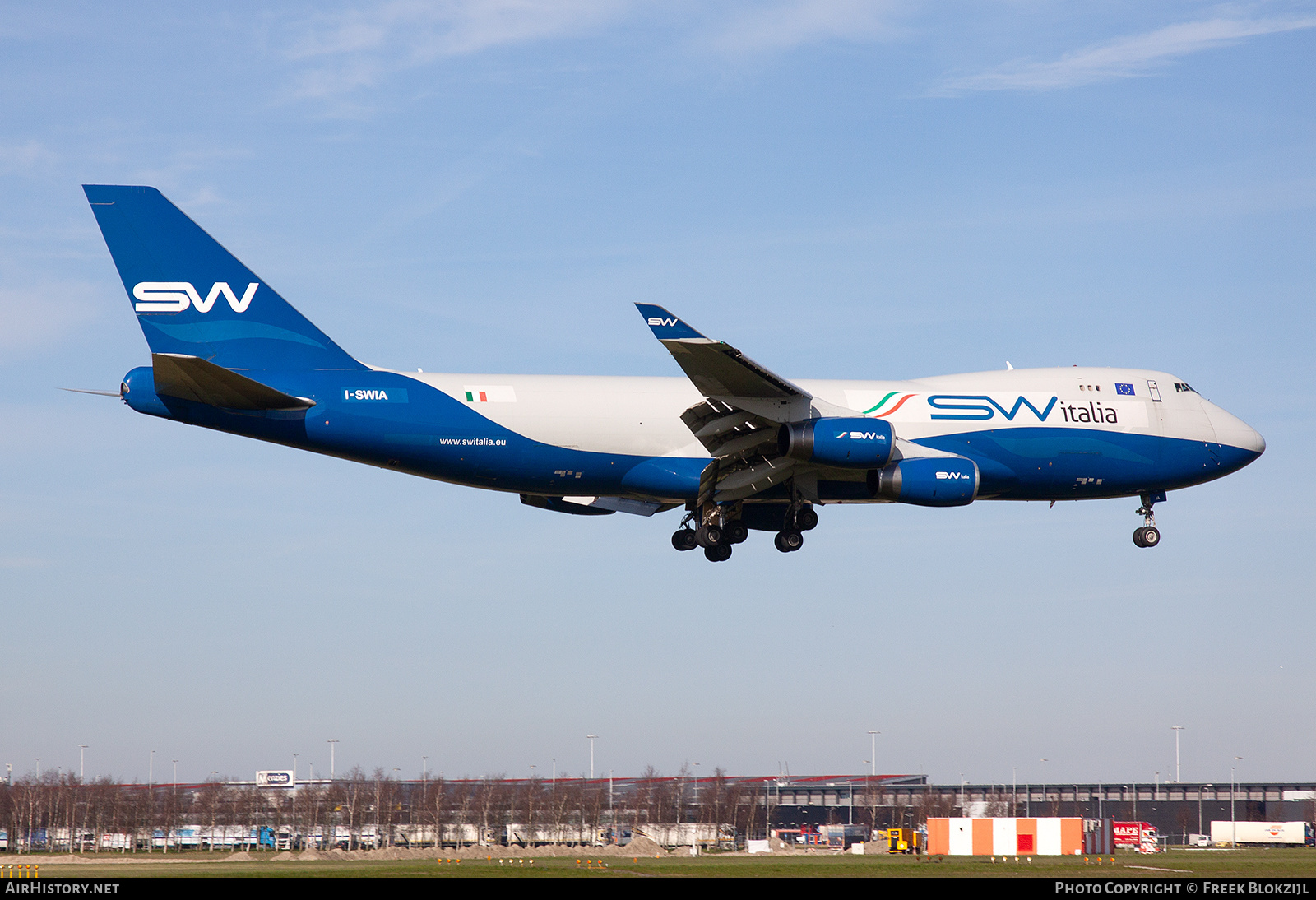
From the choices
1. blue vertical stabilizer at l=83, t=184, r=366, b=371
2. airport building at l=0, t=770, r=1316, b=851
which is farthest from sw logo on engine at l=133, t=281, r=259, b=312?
airport building at l=0, t=770, r=1316, b=851

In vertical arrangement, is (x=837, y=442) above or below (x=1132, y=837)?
above

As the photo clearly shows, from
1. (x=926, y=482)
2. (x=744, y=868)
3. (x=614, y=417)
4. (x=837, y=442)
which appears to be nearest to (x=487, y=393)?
(x=614, y=417)

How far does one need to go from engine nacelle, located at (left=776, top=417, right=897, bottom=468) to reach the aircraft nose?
1236 centimetres

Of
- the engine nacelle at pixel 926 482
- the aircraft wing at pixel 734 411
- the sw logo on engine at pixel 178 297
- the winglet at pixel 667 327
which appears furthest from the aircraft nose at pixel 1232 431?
the sw logo on engine at pixel 178 297

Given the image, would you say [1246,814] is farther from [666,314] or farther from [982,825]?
[666,314]

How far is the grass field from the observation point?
120ft

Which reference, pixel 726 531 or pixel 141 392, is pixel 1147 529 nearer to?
pixel 726 531

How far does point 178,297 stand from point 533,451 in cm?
997

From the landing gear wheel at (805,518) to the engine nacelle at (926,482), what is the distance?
2.30m

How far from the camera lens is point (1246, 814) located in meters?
94.2

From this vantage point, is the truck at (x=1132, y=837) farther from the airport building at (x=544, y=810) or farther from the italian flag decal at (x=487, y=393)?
the italian flag decal at (x=487, y=393)

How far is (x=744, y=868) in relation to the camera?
3853cm

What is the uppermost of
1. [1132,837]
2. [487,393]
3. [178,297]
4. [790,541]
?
[178,297]

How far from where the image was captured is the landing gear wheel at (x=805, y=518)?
37688 mm
